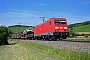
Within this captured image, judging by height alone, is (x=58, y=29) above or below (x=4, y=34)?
above

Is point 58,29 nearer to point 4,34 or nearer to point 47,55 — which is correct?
point 4,34

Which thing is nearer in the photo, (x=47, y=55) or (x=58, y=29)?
(x=47, y=55)

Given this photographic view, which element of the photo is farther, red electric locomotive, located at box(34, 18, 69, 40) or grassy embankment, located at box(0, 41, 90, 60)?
red electric locomotive, located at box(34, 18, 69, 40)

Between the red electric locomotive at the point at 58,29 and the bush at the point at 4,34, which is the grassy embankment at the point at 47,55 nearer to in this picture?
the red electric locomotive at the point at 58,29

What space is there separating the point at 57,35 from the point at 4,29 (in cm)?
1039

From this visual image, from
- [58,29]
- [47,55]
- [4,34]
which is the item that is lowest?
[47,55]

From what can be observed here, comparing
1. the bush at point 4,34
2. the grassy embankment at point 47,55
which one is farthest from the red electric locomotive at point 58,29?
the grassy embankment at point 47,55

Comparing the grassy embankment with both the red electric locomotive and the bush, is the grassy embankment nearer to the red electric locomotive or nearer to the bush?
the red electric locomotive

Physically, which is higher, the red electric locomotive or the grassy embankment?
the red electric locomotive

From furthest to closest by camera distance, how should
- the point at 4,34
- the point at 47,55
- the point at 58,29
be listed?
the point at 4,34 < the point at 58,29 < the point at 47,55

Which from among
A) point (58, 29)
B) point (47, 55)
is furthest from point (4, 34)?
point (47, 55)

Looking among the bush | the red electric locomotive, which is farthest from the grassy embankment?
the bush

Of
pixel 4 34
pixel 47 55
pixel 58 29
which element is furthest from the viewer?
pixel 4 34

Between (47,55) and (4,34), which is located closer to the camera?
(47,55)
